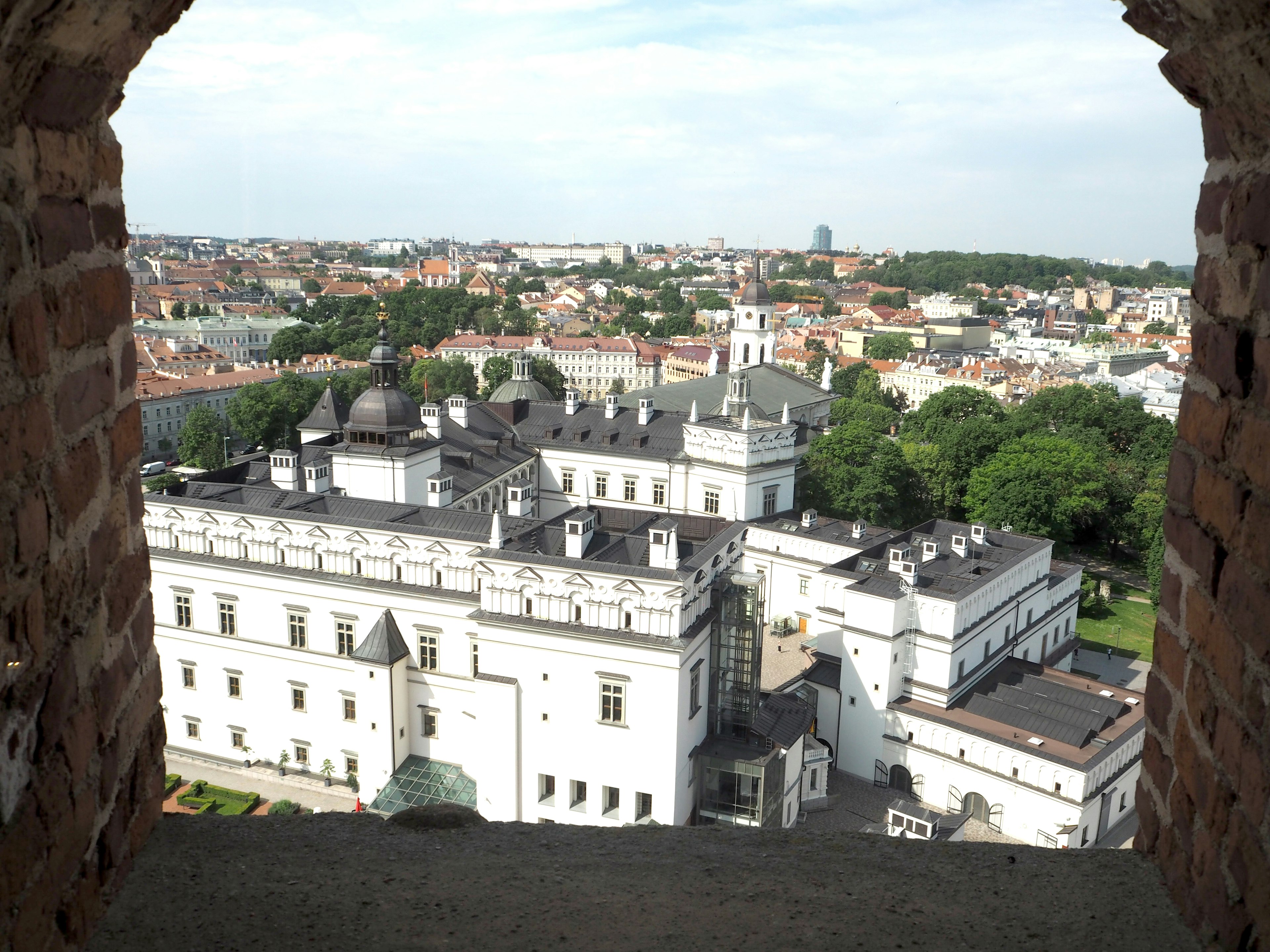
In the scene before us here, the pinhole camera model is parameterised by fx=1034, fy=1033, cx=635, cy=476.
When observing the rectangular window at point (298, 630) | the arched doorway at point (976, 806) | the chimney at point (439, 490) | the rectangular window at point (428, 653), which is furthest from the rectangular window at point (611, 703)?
the chimney at point (439, 490)

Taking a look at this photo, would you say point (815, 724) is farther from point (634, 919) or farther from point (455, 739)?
point (634, 919)

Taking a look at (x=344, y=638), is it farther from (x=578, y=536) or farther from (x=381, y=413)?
(x=381, y=413)

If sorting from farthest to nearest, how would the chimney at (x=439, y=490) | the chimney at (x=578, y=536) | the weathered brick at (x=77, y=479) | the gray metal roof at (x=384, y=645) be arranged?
1. the chimney at (x=439, y=490)
2. the gray metal roof at (x=384, y=645)
3. the chimney at (x=578, y=536)
4. the weathered brick at (x=77, y=479)

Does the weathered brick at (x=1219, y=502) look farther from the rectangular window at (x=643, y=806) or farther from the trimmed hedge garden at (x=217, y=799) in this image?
the trimmed hedge garden at (x=217, y=799)

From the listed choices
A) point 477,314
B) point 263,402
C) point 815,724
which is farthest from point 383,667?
point 477,314

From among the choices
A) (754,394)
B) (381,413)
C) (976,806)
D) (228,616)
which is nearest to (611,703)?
(976,806)
